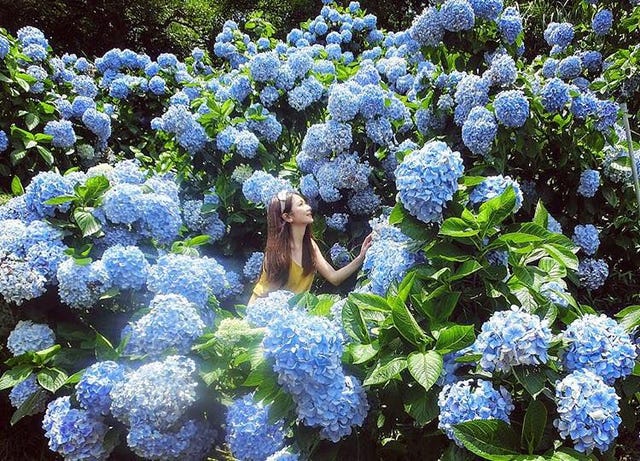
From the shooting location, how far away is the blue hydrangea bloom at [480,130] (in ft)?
8.39

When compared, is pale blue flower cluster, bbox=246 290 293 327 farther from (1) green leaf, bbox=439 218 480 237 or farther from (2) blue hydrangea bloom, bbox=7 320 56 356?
(2) blue hydrangea bloom, bbox=7 320 56 356

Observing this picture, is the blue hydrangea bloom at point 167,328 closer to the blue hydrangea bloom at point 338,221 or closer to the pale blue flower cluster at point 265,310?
the pale blue flower cluster at point 265,310

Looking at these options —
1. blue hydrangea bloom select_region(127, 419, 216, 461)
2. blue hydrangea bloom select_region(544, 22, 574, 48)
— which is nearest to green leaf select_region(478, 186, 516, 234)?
blue hydrangea bloom select_region(127, 419, 216, 461)

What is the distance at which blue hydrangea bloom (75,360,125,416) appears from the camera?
180cm

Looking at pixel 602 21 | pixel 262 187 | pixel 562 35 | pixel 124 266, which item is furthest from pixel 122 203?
pixel 602 21

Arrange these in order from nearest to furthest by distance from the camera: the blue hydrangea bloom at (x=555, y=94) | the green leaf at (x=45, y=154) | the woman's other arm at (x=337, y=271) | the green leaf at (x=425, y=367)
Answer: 1. the green leaf at (x=425, y=367)
2. the blue hydrangea bloom at (x=555, y=94)
3. the woman's other arm at (x=337, y=271)
4. the green leaf at (x=45, y=154)

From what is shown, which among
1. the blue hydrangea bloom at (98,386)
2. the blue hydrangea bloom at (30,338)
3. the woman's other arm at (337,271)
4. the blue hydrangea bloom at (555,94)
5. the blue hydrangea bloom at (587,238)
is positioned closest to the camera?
the blue hydrangea bloom at (98,386)

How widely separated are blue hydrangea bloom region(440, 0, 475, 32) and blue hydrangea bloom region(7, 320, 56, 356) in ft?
7.07

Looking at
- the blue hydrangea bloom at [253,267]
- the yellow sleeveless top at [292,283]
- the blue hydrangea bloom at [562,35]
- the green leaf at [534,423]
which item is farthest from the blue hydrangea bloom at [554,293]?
the blue hydrangea bloom at [562,35]

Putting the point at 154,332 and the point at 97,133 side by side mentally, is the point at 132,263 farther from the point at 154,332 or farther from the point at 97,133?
the point at 97,133

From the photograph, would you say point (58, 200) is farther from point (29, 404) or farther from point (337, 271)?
point (337, 271)

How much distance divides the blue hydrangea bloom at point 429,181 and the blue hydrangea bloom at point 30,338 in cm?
134

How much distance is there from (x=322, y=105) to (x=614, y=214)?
188 centimetres

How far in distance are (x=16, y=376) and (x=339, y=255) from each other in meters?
1.83
